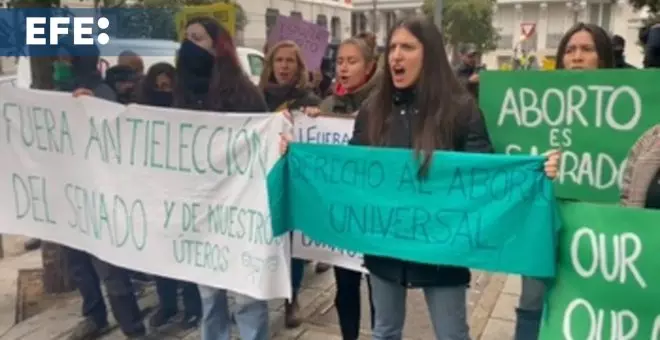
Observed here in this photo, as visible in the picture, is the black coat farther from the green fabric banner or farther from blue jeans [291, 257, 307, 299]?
the green fabric banner

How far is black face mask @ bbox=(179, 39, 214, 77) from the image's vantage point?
11.3ft

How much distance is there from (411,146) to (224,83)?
1191 mm

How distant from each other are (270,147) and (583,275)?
1.49 metres

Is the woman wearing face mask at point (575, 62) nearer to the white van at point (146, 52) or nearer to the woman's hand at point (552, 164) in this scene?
the woman's hand at point (552, 164)

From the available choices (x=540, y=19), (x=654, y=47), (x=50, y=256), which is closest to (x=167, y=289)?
(x=50, y=256)

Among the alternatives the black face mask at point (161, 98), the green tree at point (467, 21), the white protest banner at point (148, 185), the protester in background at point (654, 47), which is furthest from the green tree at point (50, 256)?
the green tree at point (467, 21)

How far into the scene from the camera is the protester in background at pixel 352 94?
11.8ft

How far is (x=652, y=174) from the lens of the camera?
7.27 feet

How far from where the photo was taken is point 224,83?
3385 mm

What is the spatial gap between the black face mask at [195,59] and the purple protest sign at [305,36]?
94.2 inches

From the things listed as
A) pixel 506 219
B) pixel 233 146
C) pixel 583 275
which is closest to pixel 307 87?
pixel 233 146

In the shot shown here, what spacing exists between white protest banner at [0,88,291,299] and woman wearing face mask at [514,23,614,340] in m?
1.13

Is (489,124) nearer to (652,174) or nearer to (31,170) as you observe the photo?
(652,174)

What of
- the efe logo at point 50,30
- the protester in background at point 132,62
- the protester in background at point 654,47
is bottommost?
the protester in background at point 132,62
